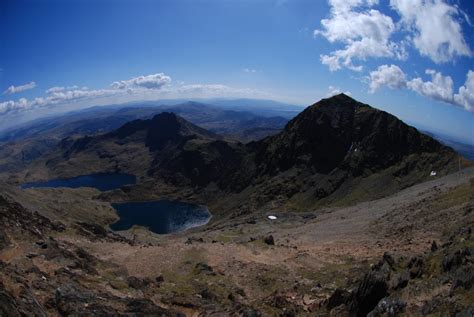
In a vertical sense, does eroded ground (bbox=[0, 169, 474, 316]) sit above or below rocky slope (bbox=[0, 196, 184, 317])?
below

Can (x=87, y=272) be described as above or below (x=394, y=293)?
below

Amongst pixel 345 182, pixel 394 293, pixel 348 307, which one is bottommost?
pixel 345 182

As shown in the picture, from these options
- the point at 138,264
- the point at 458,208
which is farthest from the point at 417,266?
the point at 458,208

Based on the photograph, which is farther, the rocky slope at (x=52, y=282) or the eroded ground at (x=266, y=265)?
the eroded ground at (x=266, y=265)

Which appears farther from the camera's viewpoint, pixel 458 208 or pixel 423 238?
pixel 458 208

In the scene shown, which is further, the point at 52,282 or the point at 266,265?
the point at 266,265

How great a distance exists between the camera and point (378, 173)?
173000 millimetres

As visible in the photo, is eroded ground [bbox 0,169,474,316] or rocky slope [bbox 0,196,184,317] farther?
eroded ground [bbox 0,169,474,316]

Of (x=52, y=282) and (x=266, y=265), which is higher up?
(x=52, y=282)

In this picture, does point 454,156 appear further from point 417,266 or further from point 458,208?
point 417,266

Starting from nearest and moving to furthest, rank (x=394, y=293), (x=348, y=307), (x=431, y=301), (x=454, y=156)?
(x=431, y=301)
(x=394, y=293)
(x=348, y=307)
(x=454, y=156)

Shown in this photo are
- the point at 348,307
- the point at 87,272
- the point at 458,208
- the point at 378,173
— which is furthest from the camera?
the point at 378,173

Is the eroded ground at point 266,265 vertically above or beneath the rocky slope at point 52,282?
beneath

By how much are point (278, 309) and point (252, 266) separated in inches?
687
